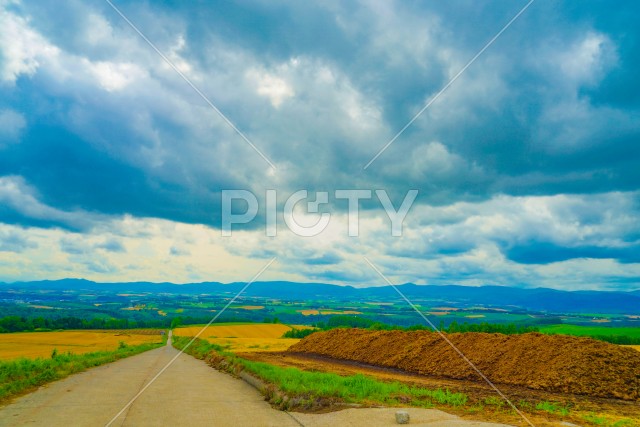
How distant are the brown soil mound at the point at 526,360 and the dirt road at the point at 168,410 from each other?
10242 millimetres

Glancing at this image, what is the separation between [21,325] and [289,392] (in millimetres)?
120500

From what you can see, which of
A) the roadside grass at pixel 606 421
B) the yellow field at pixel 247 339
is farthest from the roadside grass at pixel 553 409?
the yellow field at pixel 247 339

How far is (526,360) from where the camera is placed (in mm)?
21234

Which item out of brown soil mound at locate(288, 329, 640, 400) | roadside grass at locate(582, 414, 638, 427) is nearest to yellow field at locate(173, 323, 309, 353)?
brown soil mound at locate(288, 329, 640, 400)

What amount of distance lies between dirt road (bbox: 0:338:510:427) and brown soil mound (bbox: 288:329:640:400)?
10242 mm

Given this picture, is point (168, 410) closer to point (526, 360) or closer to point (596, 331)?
point (526, 360)

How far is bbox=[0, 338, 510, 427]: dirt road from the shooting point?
1018cm

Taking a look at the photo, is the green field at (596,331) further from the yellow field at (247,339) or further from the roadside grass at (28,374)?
the roadside grass at (28,374)

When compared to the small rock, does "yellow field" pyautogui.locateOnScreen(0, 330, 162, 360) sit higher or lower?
lower

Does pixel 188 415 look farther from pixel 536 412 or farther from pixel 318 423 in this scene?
pixel 536 412

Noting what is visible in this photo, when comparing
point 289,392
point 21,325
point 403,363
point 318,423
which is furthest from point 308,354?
point 21,325

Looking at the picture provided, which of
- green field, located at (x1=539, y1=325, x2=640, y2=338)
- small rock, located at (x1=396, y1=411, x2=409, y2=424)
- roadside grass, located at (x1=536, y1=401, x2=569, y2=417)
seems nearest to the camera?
small rock, located at (x1=396, y1=411, x2=409, y2=424)

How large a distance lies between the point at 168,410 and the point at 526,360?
16.7m

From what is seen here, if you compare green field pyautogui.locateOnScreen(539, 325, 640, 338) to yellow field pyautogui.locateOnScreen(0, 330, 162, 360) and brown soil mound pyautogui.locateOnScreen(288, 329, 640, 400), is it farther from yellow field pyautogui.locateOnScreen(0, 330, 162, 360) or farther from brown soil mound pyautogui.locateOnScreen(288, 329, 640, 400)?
yellow field pyautogui.locateOnScreen(0, 330, 162, 360)
